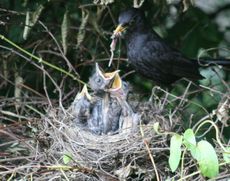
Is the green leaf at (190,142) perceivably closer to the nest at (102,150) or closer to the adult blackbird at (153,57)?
the nest at (102,150)

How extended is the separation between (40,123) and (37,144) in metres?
0.16

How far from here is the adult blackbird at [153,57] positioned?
477cm

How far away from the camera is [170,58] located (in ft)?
15.7

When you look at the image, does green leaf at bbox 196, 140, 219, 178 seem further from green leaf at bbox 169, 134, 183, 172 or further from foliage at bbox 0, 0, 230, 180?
foliage at bbox 0, 0, 230, 180

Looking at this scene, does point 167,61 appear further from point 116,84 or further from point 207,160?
point 207,160

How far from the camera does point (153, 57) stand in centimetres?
480

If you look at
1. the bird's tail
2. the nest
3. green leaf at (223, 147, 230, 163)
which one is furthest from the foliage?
green leaf at (223, 147, 230, 163)

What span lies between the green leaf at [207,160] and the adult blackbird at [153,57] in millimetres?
1577

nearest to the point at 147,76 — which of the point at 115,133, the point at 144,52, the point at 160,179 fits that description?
the point at 144,52

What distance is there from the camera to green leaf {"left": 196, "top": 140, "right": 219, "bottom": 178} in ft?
10.4

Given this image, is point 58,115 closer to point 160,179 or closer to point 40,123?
point 40,123

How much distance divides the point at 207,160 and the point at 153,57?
170cm

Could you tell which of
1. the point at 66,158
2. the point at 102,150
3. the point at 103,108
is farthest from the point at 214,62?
the point at 66,158

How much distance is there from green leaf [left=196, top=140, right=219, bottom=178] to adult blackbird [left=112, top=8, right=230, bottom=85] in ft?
5.17
